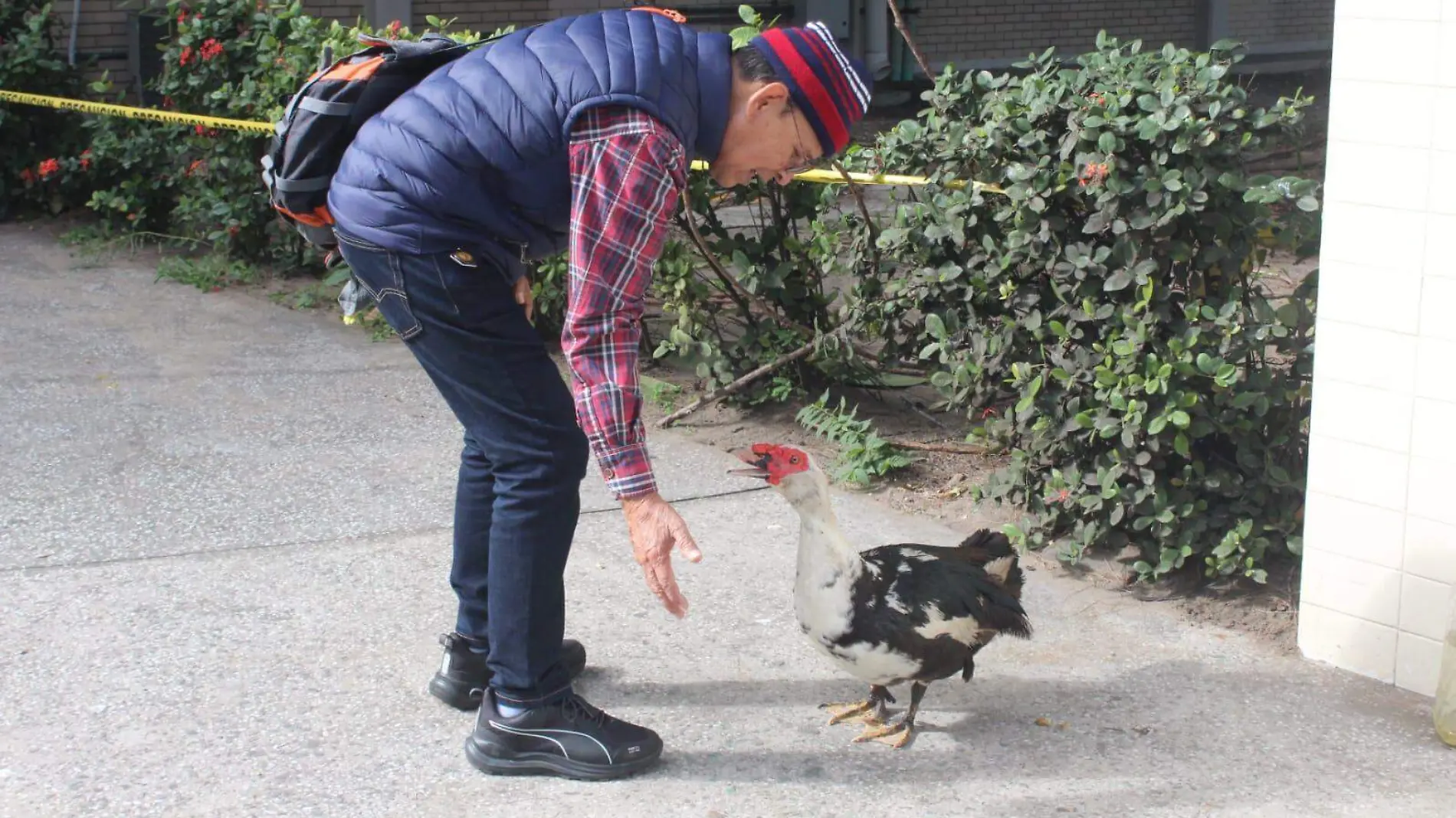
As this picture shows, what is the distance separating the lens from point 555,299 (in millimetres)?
6293

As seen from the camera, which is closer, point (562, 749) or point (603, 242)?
point (603, 242)

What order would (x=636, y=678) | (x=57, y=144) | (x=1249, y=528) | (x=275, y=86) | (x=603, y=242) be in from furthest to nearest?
(x=57, y=144)
(x=275, y=86)
(x=1249, y=528)
(x=636, y=678)
(x=603, y=242)

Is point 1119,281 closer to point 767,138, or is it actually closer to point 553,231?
point 767,138

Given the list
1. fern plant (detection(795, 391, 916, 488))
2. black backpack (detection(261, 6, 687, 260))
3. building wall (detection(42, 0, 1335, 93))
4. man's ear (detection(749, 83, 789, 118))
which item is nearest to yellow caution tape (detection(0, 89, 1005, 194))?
fern plant (detection(795, 391, 916, 488))

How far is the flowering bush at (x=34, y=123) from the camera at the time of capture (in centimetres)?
→ 854

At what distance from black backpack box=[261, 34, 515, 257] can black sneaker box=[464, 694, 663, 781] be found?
1183 millimetres

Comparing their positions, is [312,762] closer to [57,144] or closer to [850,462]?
[850,462]

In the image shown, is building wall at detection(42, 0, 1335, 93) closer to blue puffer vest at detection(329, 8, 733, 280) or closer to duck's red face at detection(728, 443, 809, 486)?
duck's red face at detection(728, 443, 809, 486)

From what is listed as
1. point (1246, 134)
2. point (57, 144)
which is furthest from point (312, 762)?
point (57, 144)

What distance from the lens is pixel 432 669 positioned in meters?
3.90

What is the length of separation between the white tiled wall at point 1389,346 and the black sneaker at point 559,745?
1.87 metres

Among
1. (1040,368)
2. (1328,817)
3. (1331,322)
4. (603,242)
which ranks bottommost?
(1328,817)

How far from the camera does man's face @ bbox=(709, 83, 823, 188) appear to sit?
2.97m

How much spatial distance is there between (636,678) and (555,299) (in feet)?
8.95
